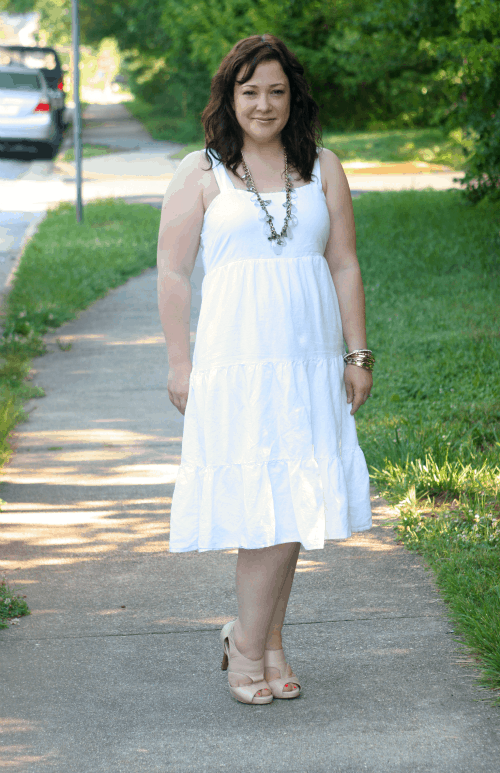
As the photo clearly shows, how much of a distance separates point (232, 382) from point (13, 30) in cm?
9991

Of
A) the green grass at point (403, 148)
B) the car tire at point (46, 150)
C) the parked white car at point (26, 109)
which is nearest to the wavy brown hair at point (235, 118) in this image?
the green grass at point (403, 148)

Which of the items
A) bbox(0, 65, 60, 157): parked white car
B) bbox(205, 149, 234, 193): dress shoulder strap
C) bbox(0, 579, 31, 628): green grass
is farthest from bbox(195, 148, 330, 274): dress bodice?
bbox(0, 65, 60, 157): parked white car

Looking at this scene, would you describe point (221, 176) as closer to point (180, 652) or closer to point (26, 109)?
point (180, 652)

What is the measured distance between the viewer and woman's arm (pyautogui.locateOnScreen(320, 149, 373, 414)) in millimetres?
2982

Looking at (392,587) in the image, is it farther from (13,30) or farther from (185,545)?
(13,30)

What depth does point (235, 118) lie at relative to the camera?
292 centimetres

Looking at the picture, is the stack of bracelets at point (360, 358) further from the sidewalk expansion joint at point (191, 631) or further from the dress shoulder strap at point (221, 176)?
the sidewalk expansion joint at point (191, 631)

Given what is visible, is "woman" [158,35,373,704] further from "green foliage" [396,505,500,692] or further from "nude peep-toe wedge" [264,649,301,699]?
"green foliage" [396,505,500,692]

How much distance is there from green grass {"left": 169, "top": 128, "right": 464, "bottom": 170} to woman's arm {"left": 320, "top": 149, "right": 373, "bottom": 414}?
66.7ft

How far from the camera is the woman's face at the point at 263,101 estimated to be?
2.84m

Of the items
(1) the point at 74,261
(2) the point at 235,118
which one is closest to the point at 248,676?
(2) the point at 235,118

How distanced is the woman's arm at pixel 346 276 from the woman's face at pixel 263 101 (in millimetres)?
206

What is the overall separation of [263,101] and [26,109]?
822 inches

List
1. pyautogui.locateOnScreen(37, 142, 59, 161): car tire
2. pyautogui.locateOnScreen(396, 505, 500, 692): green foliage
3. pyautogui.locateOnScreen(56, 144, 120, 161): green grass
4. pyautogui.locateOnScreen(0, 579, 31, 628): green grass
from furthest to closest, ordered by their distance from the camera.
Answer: pyautogui.locateOnScreen(56, 144, 120, 161): green grass
pyautogui.locateOnScreen(37, 142, 59, 161): car tire
pyautogui.locateOnScreen(0, 579, 31, 628): green grass
pyautogui.locateOnScreen(396, 505, 500, 692): green foliage
